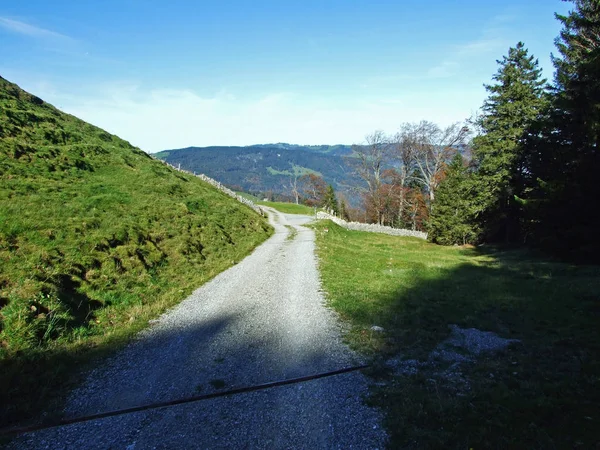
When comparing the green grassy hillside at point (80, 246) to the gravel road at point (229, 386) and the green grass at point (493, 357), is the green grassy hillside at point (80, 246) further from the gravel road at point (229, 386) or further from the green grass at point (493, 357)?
the green grass at point (493, 357)

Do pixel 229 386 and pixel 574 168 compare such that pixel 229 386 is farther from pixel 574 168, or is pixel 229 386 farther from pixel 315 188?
pixel 315 188

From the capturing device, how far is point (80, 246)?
13828 mm

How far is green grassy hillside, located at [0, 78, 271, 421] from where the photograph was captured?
8734 millimetres

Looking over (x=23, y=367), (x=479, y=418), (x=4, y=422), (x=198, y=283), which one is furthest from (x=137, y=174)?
(x=479, y=418)

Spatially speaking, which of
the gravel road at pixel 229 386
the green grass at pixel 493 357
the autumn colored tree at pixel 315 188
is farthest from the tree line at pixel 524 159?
the autumn colored tree at pixel 315 188

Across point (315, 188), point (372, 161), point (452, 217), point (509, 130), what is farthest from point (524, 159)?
point (315, 188)

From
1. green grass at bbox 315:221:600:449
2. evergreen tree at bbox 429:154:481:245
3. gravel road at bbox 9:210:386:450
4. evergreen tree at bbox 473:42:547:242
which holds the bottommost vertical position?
gravel road at bbox 9:210:386:450

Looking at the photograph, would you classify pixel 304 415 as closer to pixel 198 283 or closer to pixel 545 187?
pixel 198 283

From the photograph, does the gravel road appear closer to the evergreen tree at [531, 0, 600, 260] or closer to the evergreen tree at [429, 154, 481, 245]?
the evergreen tree at [531, 0, 600, 260]

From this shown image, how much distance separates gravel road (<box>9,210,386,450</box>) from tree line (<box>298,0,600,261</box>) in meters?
17.5

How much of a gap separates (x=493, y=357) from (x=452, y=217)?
1425 inches

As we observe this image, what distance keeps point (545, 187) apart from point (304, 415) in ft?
72.6

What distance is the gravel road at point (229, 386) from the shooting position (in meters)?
5.80

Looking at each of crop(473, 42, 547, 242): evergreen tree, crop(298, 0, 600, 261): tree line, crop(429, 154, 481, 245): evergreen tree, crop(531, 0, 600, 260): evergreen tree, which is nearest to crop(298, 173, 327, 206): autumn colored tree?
crop(298, 0, 600, 261): tree line
